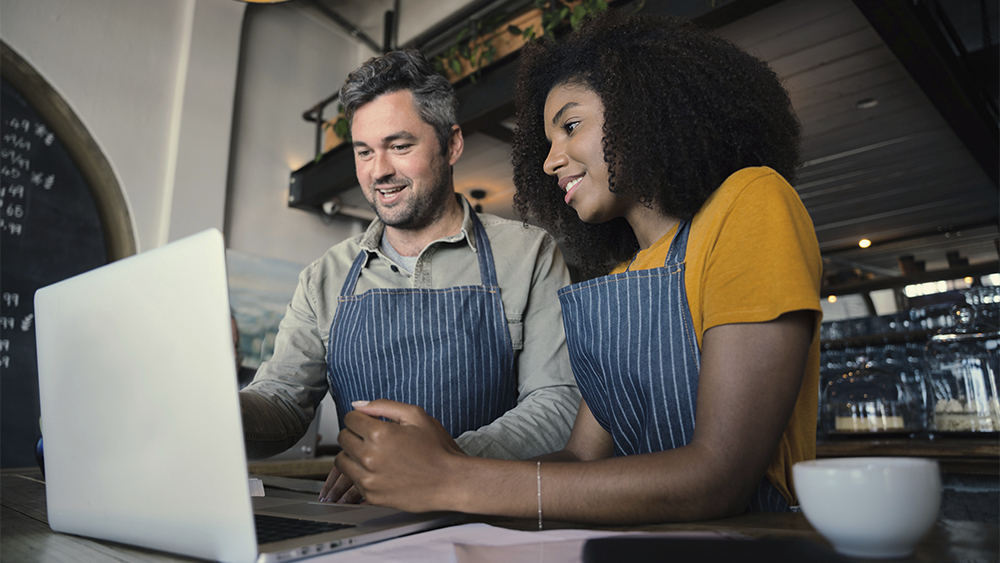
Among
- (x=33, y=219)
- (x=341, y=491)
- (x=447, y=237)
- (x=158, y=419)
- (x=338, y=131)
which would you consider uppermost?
(x=338, y=131)

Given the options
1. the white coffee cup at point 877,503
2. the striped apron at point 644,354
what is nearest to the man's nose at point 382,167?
the striped apron at point 644,354

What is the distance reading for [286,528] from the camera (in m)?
0.61

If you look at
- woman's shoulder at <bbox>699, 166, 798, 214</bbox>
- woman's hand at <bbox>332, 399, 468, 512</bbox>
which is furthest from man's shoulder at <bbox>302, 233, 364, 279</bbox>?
woman's shoulder at <bbox>699, 166, 798, 214</bbox>

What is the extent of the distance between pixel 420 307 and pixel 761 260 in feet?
2.55

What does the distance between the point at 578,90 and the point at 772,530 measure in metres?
0.74

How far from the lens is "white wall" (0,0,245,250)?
Answer: 2.83 metres

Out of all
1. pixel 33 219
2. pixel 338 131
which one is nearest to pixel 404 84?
pixel 338 131

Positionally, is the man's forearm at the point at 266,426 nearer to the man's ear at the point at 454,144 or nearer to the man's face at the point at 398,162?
the man's face at the point at 398,162

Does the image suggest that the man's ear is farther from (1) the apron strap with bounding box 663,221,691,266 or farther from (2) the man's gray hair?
(1) the apron strap with bounding box 663,221,691,266

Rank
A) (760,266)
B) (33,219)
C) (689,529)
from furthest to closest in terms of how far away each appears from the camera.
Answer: (33,219) → (760,266) → (689,529)

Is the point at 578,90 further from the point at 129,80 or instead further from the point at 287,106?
the point at 287,106

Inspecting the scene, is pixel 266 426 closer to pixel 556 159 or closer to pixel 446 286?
pixel 446 286

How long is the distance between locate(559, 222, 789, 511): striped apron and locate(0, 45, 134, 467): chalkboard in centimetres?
263

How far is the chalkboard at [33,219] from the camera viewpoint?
2.54 meters
